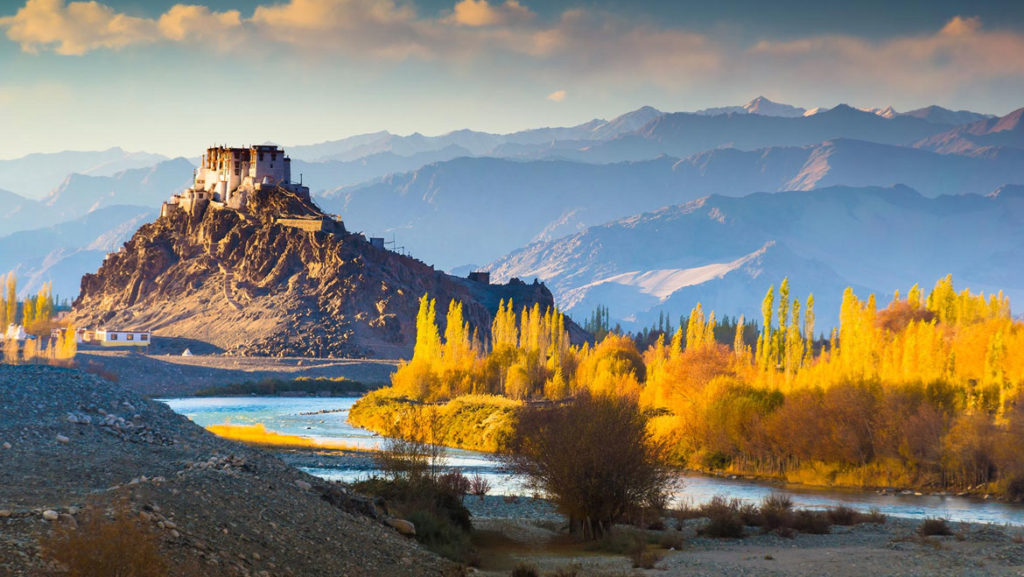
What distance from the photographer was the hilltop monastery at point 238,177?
17638 cm

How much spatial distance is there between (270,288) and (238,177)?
25074 millimetres

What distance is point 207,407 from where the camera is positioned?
3858 inches

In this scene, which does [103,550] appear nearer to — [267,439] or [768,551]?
[768,551]

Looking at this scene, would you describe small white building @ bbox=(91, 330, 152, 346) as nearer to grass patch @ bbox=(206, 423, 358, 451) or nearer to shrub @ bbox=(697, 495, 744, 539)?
grass patch @ bbox=(206, 423, 358, 451)

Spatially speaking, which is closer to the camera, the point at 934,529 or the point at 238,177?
the point at 934,529

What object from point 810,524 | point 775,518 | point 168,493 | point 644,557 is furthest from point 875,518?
point 168,493

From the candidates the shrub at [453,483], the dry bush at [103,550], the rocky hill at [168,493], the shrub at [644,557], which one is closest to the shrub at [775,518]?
the shrub at [644,557]

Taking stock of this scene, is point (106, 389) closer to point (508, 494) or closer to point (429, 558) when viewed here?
point (429, 558)

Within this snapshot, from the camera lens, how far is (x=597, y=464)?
99.1 ft

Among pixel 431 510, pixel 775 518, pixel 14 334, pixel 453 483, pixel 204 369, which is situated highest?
pixel 14 334

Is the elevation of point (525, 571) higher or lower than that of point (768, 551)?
higher

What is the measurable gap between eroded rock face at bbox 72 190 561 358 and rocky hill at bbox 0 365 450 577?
11433 cm

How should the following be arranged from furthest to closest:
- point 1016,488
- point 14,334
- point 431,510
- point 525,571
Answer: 1. point 14,334
2. point 1016,488
3. point 431,510
4. point 525,571

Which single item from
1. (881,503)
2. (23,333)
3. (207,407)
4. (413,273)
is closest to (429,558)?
(881,503)
